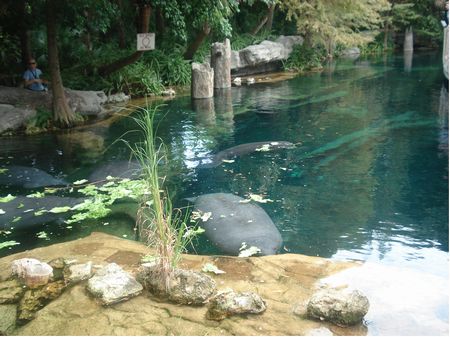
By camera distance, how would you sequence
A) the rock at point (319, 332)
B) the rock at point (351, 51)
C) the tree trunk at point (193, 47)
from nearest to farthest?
the rock at point (319, 332) < the tree trunk at point (193, 47) < the rock at point (351, 51)

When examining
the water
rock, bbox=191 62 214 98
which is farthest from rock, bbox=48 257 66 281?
rock, bbox=191 62 214 98

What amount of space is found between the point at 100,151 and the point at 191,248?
441cm

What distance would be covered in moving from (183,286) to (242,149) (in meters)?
5.07

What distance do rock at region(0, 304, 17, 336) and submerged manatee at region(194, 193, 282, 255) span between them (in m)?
2.01

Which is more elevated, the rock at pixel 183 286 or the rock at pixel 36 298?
the rock at pixel 183 286

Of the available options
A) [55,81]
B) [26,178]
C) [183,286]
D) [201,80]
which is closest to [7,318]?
[183,286]

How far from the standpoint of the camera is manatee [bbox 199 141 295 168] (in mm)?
8062

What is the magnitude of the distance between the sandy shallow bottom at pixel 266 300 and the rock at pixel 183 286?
0.22 ft

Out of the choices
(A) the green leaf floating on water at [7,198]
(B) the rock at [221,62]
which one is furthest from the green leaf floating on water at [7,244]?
(B) the rock at [221,62]

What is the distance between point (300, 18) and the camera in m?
20.5

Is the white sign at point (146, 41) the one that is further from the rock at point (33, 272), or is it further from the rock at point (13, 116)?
the rock at point (33, 272)

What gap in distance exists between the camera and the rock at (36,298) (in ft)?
11.7

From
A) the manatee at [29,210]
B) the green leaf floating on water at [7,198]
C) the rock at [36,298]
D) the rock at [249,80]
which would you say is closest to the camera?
the rock at [36,298]

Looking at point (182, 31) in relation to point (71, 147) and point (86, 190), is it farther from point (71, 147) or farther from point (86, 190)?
point (86, 190)
